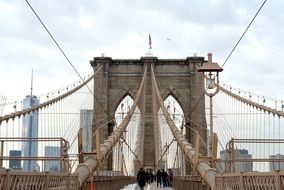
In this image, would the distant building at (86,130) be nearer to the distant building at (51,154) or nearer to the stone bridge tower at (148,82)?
the distant building at (51,154)

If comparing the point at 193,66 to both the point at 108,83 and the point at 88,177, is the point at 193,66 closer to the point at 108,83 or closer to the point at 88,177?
the point at 108,83

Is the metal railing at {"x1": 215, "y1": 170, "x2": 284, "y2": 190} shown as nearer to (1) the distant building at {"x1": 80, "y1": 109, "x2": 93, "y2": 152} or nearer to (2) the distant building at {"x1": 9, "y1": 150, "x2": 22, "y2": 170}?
(2) the distant building at {"x1": 9, "y1": 150, "x2": 22, "y2": 170}

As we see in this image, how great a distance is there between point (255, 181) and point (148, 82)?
41022 millimetres

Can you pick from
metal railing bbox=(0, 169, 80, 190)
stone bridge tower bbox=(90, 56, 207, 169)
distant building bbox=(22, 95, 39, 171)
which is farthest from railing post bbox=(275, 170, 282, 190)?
stone bridge tower bbox=(90, 56, 207, 169)

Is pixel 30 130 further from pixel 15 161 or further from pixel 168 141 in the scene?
pixel 168 141

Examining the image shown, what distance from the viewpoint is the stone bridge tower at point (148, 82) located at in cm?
4697

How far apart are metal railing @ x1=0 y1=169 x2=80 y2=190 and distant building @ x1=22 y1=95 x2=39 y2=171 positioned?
3.99 meters

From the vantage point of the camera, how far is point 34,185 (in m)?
6.96

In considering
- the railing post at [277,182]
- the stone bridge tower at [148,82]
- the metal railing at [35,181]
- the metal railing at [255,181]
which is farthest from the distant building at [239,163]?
the stone bridge tower at [148,82]

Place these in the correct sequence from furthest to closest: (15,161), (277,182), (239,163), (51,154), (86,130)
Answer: (86,130)
(239,163)
(51,154)
(15,161)
(277,182)

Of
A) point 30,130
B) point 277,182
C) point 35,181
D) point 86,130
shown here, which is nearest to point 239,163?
point 30,130

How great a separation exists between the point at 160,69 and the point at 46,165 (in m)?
35.6

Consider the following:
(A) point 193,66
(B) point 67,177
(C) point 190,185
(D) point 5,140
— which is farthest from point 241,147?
(A) point 193,66

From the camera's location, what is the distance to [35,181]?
7.00m
